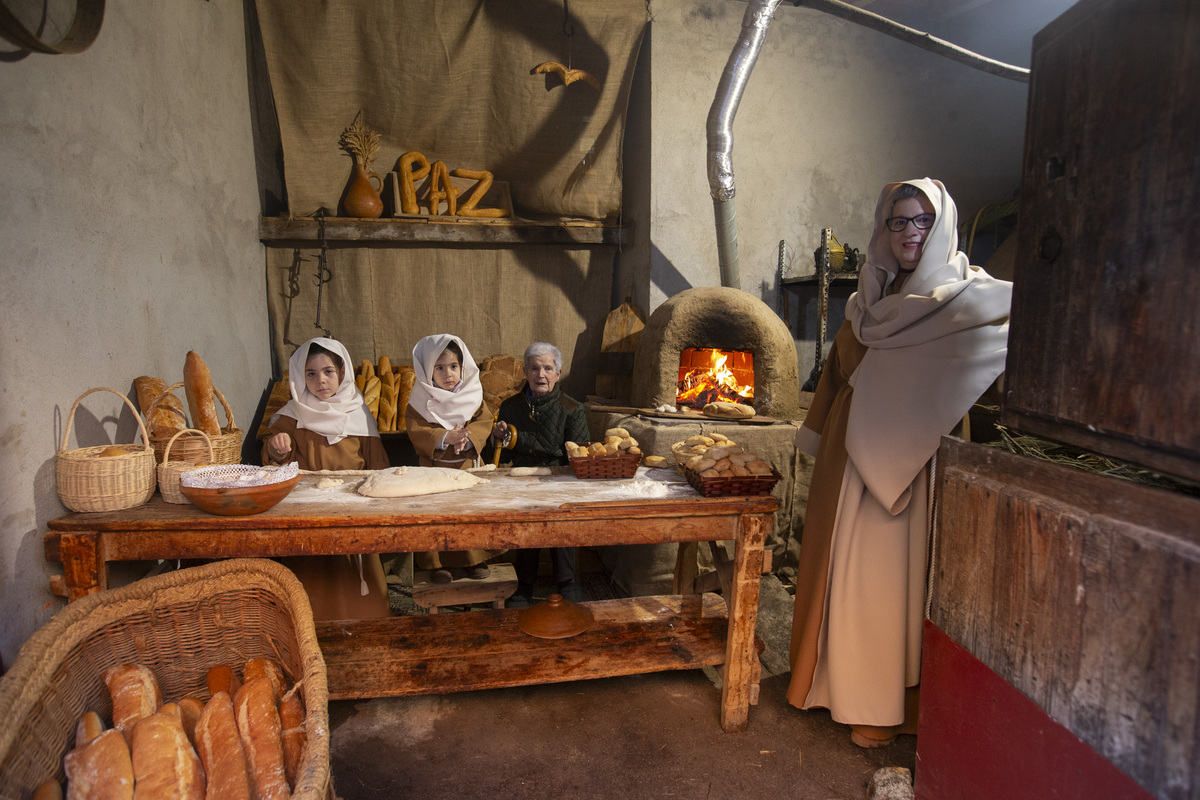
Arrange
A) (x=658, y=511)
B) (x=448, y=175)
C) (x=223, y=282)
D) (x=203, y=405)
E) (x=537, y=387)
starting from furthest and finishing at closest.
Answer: (x=448, y=175) < (x=223, y=282) < (x=537, y=387) < (x=203, y=405) < (x=658, y=511)

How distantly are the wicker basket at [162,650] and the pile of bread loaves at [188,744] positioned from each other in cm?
7

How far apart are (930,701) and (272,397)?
194 inches

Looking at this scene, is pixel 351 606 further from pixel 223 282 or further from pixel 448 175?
pixel 448 175

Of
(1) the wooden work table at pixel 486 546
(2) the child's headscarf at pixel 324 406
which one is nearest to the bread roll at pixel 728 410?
(1) the wooden work table at pixel 486 546

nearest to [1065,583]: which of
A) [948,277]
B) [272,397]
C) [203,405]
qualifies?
[948,277]

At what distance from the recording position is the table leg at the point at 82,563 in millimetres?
2100

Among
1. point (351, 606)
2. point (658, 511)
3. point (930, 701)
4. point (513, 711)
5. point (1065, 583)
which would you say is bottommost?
point (513, 711)

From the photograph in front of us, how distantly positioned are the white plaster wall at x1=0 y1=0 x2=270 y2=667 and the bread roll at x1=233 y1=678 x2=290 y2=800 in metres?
0.92

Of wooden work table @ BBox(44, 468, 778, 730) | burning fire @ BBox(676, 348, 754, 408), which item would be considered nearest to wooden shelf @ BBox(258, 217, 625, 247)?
burning fire @ BBox(676, 348, 754, 408)

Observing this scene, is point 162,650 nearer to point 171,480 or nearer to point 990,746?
point 171,480

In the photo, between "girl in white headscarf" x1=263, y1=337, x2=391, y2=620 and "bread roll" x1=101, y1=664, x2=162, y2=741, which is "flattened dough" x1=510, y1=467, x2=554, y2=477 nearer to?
"girl in white headscarf" x1=263, y1=337, x2=391, y2=620

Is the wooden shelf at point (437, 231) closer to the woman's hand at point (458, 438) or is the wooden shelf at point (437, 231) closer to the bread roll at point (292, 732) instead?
the woman's hand at point (458, 438)

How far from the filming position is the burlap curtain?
4.77 meters

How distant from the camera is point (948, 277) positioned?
2.40 meters
